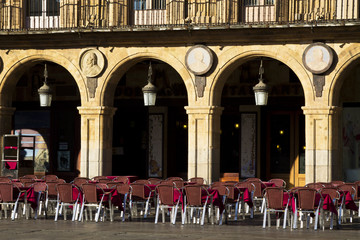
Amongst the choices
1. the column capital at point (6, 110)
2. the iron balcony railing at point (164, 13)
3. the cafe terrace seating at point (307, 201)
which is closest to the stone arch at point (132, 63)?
the iron balcony railing at point (164, 13)

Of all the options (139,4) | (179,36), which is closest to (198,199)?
(179,36)

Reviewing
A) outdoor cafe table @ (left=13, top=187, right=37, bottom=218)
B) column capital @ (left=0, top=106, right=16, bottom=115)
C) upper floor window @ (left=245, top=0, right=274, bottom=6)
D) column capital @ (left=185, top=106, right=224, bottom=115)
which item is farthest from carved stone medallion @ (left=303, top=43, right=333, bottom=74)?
column capital @ (left=0, top=106, right=16, bottom=115)

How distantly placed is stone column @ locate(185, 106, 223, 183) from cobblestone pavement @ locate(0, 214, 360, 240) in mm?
5510

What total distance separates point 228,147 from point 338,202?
9.72 m

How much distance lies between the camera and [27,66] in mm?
23562

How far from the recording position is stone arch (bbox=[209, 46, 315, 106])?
69.8 ft

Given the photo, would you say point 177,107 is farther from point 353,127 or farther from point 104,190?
point 104,190

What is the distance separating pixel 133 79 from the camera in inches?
1039

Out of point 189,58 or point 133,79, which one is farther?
point 133,79

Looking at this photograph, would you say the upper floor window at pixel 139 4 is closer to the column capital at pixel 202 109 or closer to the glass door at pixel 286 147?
the column capital at pixel 202 109

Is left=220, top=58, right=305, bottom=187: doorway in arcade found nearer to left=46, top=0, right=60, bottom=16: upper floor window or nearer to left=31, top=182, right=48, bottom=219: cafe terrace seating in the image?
left=46, top=0, right=60, bottom=16: upper floor window

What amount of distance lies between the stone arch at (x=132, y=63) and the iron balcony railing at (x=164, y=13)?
2.79 ft

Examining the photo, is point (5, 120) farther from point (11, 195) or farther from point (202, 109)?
point (11, 195)

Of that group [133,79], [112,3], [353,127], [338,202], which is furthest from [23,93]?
[338,202]
